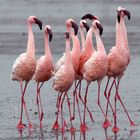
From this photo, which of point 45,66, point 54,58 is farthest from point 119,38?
point 54,58

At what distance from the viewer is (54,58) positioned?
20094 millimetres

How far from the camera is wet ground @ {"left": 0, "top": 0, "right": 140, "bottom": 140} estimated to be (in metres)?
12.9

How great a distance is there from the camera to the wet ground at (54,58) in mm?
12875

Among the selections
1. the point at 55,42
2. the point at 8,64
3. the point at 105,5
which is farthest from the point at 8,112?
the point at 105,5

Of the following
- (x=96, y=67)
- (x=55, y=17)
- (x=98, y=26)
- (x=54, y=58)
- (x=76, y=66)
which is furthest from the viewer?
(x=55, y=17)

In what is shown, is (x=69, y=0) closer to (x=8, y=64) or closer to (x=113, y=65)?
(x=8, y=64)

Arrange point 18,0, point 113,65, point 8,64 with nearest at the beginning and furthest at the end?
point 113,65, point 8,64, point 18,0

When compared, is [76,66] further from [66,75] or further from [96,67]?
[66,75]

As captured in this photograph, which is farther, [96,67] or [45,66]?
[45,66]

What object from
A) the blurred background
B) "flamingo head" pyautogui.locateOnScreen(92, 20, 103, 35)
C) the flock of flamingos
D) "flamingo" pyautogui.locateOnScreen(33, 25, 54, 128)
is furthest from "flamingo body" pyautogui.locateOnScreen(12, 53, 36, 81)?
the blurred background

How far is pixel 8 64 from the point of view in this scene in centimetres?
1939

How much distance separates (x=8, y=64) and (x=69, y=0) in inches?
583

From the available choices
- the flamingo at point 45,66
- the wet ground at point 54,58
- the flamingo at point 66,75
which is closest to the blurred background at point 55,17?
the wet ground at point 54,58

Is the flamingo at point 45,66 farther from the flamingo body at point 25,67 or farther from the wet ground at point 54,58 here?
the wet ground at point 54,58
